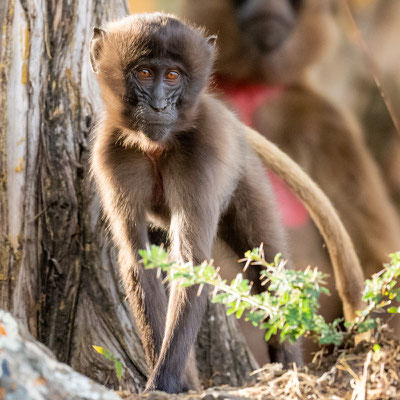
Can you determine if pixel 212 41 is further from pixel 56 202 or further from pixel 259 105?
pixel 259 105

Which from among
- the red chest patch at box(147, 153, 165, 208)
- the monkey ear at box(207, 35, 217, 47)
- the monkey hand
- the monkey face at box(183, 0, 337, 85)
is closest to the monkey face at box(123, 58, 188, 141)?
the red chest patch at box(147, 153, 165, 208)

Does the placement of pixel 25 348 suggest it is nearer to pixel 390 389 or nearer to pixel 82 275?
pixel 390 389

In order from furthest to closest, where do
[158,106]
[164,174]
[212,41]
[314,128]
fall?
1. [314,128]
2. [212,41]
3. [164,174]
4. [158,106]

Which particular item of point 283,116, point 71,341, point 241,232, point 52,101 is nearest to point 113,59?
point 52,101

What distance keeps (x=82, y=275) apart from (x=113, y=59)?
1.41 m

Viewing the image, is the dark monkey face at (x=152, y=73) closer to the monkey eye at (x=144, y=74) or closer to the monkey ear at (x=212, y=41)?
the monkey eye at (x=144, y=74)

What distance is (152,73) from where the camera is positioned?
3223mm

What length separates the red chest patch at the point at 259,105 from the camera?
576 cm

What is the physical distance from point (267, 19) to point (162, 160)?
2.48m

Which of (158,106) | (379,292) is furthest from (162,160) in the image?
(379,292)

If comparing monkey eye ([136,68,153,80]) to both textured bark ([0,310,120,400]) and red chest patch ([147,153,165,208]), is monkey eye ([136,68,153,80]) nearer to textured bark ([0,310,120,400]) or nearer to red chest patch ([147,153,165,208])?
red chest patch ([147,153,165,208])

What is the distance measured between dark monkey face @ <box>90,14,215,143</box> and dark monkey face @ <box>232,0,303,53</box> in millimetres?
2162

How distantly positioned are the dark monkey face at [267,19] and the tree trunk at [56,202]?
5.23 ft

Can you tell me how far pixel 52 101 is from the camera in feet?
14.0
